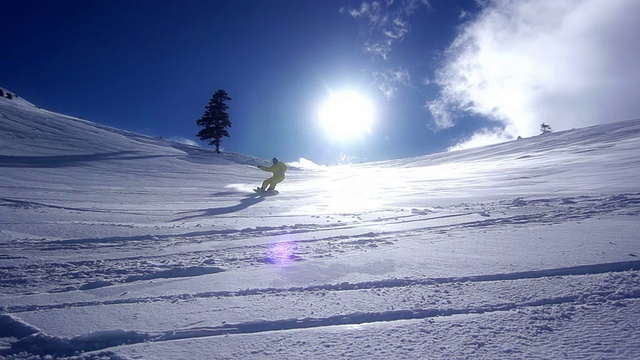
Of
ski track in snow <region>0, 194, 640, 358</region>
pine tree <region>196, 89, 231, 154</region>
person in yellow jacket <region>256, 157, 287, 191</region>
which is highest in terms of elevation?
pine tree <region>196, 89, 231, 154</region>

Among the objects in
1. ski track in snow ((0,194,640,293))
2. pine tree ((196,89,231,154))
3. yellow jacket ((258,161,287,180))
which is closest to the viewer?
ski track in snow ((0,194,640,293))

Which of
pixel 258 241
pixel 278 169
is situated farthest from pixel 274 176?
pixel 258 241

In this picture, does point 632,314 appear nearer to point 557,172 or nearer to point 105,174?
point 557,172

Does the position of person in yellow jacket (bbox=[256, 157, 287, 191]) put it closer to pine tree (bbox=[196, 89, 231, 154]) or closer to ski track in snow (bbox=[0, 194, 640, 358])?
ski track in snow (bbox=[0, 194, 640, 358])

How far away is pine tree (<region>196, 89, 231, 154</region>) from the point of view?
34656 millimetres

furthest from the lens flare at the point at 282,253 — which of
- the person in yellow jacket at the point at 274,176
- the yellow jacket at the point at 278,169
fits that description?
the yellow jacket at the point at 278,169

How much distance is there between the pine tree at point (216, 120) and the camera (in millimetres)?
34656

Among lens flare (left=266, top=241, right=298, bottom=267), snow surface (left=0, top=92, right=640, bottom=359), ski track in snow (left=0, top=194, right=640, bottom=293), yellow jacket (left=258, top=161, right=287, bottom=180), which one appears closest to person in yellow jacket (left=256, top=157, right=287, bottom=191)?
yellow jacket (left=258, top=161, right=287, bottom=180)

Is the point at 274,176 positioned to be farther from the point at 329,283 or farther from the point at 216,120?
the point at 216,120

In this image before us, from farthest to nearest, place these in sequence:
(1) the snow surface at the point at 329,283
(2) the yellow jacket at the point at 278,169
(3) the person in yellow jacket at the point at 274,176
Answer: (2) the yellow jacket at the point at 278,169, (3) the person in yellow jacket at the point at 274,176, (1) the snow surface at the point at 329,283

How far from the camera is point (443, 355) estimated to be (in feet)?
6.97

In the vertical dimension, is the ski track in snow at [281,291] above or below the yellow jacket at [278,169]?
below

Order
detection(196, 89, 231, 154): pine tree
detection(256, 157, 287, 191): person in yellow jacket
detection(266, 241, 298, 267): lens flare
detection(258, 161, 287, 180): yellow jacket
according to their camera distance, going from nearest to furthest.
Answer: detection(266, 241, 298, 267): lens flare, detection(256, 157, 287, 191): person in yellow jacket, detection(258, 161, 287, 180): yellow jacket, detection(196, 89, 231, 154): pine tree

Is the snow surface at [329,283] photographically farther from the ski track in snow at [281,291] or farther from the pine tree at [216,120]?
the pine tree at [216,120]
